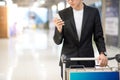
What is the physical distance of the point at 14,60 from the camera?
9.38 m

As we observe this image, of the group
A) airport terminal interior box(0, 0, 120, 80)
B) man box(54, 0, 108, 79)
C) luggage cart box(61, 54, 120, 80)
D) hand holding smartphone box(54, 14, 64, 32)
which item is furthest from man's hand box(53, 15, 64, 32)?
airport terminal interior box(0, 0, 120, 80)

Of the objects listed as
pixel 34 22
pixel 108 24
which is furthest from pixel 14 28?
pixel 34 22

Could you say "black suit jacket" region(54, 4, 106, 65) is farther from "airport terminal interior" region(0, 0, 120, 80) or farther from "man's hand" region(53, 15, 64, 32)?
"airport terminal interior" region(0, 0, 120, 80)

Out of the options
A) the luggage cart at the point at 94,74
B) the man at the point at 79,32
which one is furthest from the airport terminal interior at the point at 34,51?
the luggage cart at the point at 94,74

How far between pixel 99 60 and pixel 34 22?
45.2 metres

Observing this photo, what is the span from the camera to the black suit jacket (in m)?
2.50

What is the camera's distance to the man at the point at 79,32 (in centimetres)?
249

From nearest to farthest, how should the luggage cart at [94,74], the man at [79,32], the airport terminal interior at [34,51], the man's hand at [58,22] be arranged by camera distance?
the luggage cart at [94,74] < the man's hand at [58,22] < the man at [79,32] < the airport terminal interior at [34,51]

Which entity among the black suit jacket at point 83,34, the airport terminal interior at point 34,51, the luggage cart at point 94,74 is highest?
the black suit jacket at point 83,34

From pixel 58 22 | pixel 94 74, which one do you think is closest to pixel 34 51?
pixel 58 22

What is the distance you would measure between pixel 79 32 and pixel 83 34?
39 mm

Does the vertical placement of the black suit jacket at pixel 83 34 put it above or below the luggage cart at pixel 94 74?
above

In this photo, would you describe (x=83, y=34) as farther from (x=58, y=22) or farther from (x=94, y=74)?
(x=94, y=74)

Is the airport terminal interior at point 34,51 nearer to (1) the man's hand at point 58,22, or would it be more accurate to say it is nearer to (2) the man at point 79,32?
(2) the man at point 79,32
